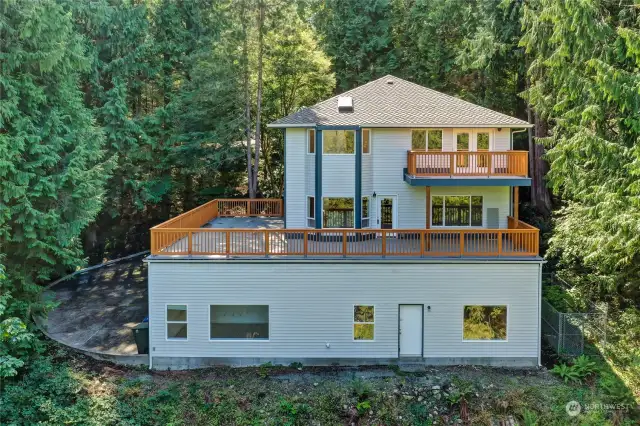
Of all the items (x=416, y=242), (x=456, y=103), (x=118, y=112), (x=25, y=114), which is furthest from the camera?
(x=118, y=112)

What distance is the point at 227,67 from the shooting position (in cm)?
2570

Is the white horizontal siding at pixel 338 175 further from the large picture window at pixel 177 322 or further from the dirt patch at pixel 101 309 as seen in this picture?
the dirt patch at pixel 101 309

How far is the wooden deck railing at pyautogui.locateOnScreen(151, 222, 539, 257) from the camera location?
48.6ft

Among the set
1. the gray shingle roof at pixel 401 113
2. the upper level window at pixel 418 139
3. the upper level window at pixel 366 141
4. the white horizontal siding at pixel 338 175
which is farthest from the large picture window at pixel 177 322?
the upper level window at pixel 418 139

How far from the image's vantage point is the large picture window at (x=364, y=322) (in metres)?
15.0

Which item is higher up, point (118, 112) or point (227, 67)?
point (227, 67)

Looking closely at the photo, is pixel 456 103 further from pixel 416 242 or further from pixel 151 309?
pixel 151 309

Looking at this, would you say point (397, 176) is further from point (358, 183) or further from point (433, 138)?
point (433, 138)

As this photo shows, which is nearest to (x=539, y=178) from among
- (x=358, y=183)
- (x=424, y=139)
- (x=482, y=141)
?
(x=482, y=141)

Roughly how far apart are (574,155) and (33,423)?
678 inches

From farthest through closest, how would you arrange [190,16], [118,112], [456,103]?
[190,16] → [118,112] → [456,103]

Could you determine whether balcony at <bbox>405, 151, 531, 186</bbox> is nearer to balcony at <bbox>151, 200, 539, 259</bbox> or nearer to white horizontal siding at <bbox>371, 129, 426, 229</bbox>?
white horizontal siding at <bbox>371, 129, 426, 229</bbox>

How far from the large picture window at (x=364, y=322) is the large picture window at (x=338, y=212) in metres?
4.66

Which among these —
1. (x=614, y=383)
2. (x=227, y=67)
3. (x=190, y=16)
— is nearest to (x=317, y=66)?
(x=227, y=67)
